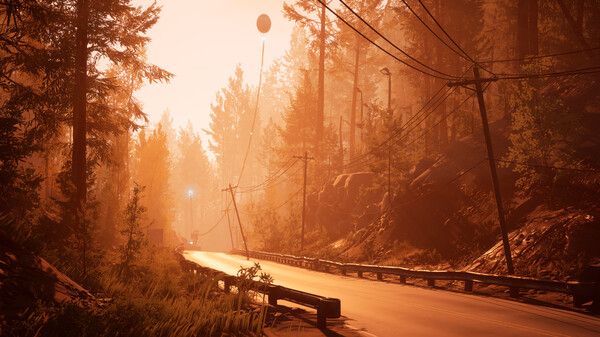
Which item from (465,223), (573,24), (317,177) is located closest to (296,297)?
(465,223)

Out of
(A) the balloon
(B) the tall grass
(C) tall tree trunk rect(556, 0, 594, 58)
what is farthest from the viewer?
(A) the balloon

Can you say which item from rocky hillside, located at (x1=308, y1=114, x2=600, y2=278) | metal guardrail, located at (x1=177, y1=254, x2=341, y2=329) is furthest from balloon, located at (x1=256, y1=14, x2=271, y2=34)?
metal guardrail, located at (x1=177, y1=254, x2=341, y2=329)

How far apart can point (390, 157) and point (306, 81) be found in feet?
89.6

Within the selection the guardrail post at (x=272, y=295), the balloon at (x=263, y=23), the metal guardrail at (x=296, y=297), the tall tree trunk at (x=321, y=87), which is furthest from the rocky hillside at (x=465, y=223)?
the balloon at (x=263, y=23)

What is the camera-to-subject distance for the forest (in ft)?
34.1

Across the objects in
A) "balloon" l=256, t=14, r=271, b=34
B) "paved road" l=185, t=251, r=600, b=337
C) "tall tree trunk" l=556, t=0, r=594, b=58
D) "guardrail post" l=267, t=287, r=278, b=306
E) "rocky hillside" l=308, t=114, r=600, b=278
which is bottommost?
"paved road" l=185, t=251, r=600, b=337

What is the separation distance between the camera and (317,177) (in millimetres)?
56312

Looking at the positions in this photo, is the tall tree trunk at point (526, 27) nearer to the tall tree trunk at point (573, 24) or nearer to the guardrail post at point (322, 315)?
the tall tree trunk at point (573, 24)

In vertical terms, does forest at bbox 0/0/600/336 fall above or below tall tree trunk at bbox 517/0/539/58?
below

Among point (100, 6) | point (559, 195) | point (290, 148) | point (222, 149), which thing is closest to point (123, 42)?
point (100, 6)

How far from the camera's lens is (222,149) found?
101938 millimetres

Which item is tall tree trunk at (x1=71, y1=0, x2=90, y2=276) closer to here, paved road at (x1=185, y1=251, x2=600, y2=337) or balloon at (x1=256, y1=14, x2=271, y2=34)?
paved road at (x1=185, y1=251, x2=600, y2=337)

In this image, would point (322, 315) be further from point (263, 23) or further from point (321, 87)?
point (321, 87)

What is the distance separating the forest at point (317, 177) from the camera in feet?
34.1
